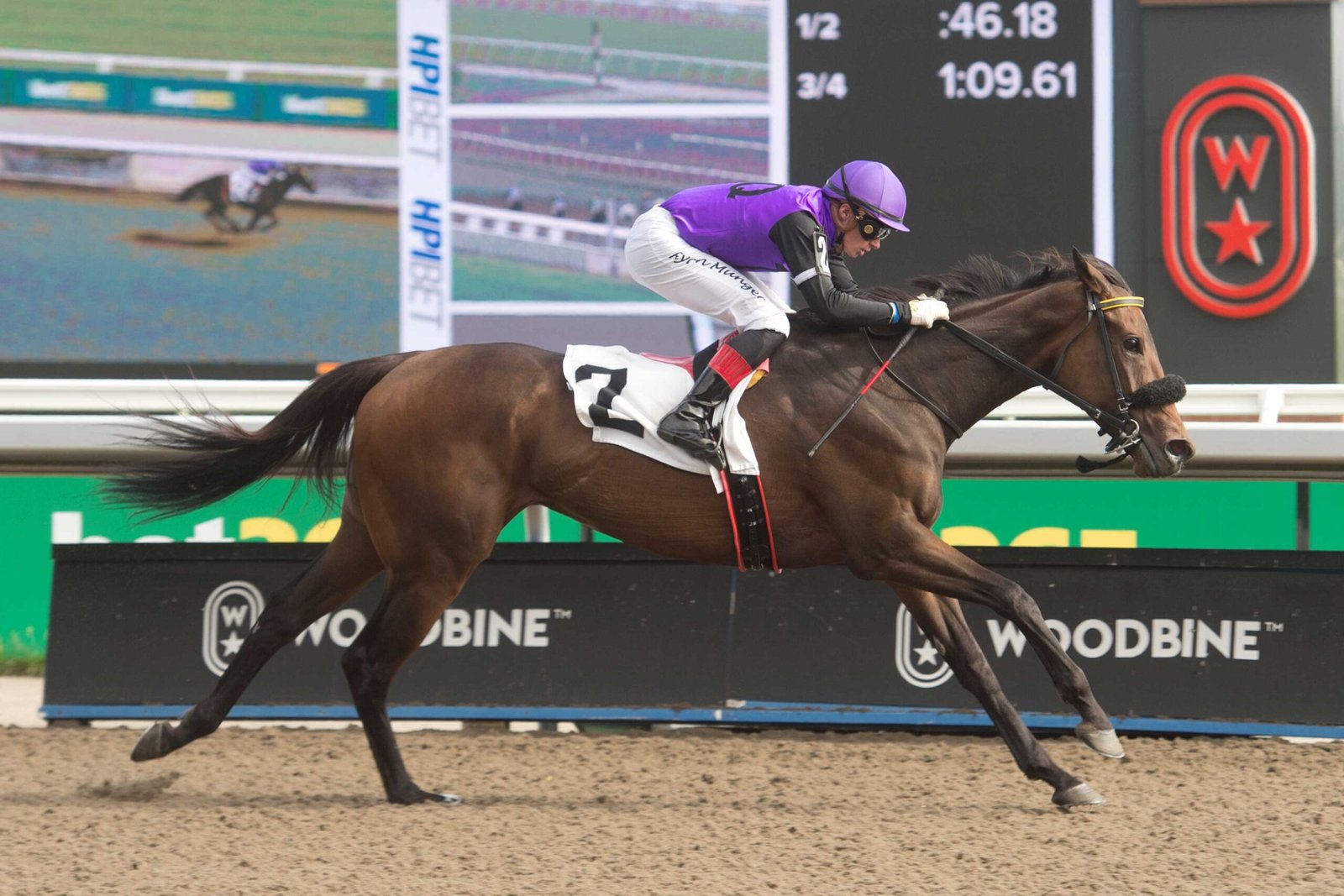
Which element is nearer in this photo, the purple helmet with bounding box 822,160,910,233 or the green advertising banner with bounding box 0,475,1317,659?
the purple helmet with bounding box 822,160,910,233

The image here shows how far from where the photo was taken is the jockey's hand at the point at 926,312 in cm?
430

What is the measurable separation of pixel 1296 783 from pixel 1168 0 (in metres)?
3.90

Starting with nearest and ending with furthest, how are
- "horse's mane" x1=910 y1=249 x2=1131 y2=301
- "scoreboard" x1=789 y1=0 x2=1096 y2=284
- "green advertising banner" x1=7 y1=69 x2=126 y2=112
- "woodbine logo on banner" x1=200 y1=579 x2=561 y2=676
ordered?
"horse's mane" x1=910 y1=249 x2=1131 y2=301 → "woodbine logo on banner" x1=200 y1=579 x2=561 y2=676 → "scoreboard" x1=789 y1=0 x2=1096 y2=284 → "green advertising banner" x1=7 y1=69 x2=126 y2=112

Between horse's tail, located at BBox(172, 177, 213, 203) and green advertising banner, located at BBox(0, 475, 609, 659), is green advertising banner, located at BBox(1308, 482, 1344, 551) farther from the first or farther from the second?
horse's tail, located at BBox(172, 177, 213, 203)

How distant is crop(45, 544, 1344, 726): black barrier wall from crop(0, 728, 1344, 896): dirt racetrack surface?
0.16 metres

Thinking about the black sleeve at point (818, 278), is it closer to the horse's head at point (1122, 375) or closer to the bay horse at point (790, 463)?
the bay horse at point (790, 463)

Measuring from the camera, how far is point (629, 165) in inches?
288

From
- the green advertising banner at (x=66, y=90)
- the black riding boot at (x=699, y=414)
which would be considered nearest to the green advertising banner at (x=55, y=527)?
the green advertising banner at (x=66, y=90)

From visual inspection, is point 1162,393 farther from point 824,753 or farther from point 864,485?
point 824,753

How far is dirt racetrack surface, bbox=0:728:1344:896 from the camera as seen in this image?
3.55 metres

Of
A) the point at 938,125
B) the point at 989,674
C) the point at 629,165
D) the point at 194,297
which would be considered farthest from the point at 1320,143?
the point at 194,297

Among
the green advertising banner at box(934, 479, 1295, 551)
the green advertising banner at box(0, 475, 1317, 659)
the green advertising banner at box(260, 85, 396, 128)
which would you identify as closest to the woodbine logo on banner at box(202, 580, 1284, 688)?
the green advertising banner at box(0, 475, 1317, 659)

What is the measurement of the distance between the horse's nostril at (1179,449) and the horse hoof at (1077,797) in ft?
3.09

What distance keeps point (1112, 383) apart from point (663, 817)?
69.1 inches
